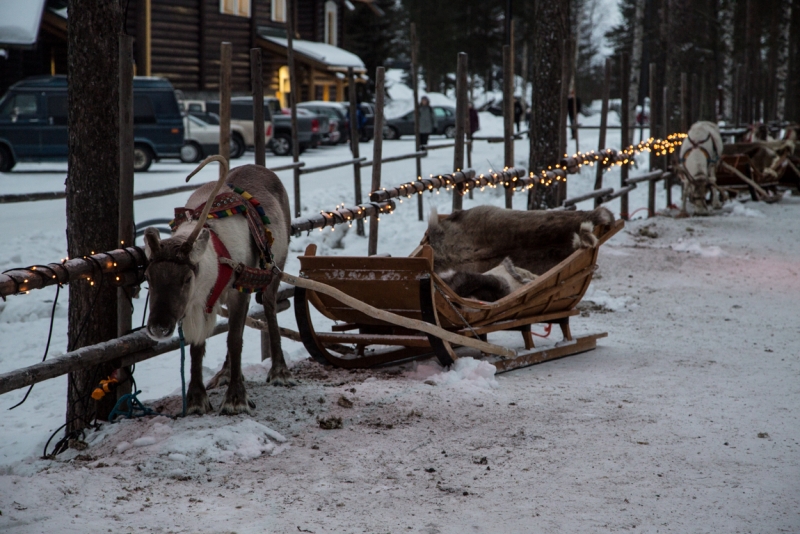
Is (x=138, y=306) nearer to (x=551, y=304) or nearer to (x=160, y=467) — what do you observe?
(x=551, y=304)

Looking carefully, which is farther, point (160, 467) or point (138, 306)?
point (138, 306)

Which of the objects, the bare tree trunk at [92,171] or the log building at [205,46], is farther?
the log building at [205,46]

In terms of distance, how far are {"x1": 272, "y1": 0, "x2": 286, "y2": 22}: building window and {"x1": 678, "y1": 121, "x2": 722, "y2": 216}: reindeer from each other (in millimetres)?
21406

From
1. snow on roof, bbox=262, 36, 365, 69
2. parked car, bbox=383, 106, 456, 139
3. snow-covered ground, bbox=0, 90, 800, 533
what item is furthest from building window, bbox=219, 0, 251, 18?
snow-covered ground, bbox=0, 90, 800, 533

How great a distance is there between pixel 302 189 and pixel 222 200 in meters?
11.6

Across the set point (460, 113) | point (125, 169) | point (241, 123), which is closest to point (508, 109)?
point (460, 113)

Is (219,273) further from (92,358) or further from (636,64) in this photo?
(636,64)

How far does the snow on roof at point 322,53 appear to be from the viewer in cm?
3253

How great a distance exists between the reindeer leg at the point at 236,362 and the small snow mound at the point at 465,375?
1.30 m

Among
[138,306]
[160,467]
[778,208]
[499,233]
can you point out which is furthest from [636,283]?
[778,208]

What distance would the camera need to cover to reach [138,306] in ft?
29.6

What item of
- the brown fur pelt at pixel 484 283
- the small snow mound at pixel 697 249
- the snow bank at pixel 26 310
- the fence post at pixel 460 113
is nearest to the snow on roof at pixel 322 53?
the small snow mound at pixel 697 249

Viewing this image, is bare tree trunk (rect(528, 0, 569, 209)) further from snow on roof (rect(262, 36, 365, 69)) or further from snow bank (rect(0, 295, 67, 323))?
snow on roof (rect(262, 36, 365, 69))

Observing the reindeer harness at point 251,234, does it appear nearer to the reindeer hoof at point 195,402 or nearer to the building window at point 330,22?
the reindeer hoof at point 195,402
